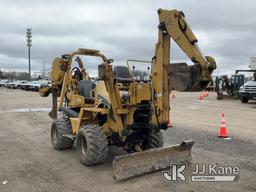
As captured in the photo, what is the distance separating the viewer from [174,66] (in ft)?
20.8

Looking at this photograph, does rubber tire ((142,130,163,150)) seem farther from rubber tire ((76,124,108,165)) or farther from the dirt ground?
rubber tire ((76,124,108,165))

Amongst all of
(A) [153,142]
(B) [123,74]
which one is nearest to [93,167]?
(A) [153,142]

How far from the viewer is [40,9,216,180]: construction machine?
6090mm

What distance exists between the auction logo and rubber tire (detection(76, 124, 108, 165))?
128 cm

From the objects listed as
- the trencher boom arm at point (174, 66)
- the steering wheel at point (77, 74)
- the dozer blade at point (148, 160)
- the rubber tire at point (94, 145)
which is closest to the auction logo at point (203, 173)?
the dozer blade at point (148, 160)

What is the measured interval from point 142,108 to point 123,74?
34.6 inches

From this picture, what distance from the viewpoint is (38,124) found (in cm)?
1313

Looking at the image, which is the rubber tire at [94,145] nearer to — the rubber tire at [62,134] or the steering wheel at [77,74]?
the rubber tire at [62,134]

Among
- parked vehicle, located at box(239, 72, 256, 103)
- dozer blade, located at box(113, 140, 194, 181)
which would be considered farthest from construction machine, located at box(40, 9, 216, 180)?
parked vehicle, located at box(239, 72, 256, 103)

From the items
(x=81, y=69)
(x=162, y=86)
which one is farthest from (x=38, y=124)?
(x=162, y=86)

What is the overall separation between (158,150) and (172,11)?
8.71ft

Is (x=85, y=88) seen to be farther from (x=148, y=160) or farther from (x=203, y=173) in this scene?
(x=203, y=173)

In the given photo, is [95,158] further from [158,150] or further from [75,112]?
[75,112]

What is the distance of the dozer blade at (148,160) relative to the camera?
241 inches
